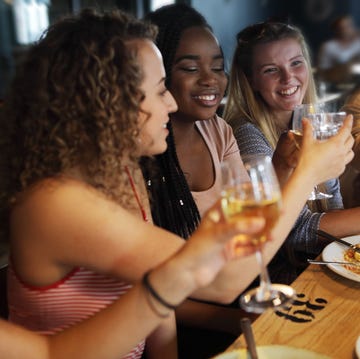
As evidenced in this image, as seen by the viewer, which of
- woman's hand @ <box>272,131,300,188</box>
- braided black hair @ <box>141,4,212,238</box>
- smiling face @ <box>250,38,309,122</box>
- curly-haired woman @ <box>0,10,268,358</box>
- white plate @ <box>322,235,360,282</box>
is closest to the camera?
curly-haired woman @ <box>0,10,268,358</box>

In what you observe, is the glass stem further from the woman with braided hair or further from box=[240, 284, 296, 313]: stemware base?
the woman with braided hair

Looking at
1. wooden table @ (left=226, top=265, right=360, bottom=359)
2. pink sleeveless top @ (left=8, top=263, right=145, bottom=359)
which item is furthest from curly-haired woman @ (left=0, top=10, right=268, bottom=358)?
wooden table @ (left=226, top=265, right=360, bottom=359)

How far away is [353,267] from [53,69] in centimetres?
94

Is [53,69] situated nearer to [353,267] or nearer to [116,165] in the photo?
[116,165]

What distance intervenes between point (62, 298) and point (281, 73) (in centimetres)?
168

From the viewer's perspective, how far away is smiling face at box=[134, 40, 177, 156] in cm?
125

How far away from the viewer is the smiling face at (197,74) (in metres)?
2.03

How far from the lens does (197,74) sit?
207cm

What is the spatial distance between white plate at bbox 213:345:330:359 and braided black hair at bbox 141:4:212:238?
95cm

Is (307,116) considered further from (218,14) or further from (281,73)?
(218,14)

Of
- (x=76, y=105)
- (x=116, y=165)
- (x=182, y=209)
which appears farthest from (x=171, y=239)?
(x=182, y=209)

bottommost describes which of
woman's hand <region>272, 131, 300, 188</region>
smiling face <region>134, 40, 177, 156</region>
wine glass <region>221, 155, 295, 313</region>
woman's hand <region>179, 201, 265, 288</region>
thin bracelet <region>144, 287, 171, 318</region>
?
thin bracelet <region>144, 287, 171, 318</region>

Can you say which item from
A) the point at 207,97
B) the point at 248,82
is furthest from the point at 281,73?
the point at 207,97

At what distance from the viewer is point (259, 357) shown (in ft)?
3.48
